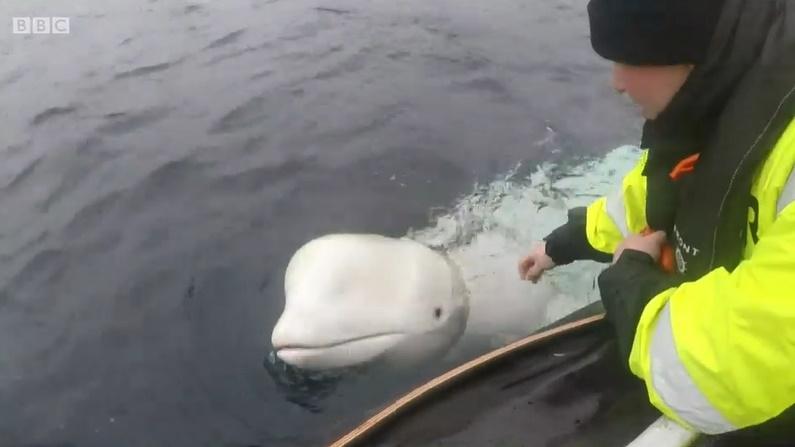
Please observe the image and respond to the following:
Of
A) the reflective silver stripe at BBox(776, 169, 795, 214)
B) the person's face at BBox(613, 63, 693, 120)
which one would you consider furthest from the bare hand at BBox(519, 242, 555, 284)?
the reflective silver stripe at BBox(776, 169, 795, 214)

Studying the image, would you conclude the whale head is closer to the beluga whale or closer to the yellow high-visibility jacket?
the beluga whale

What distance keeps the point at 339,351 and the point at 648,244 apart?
178 centimetres

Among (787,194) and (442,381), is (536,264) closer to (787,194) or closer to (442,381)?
(442,381)

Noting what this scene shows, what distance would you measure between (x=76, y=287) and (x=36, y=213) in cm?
133

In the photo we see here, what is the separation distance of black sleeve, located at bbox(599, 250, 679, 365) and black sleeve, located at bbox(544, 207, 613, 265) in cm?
86

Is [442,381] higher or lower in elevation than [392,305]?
higher

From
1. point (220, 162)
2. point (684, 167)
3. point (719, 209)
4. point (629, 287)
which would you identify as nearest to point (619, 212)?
point (684, 167)

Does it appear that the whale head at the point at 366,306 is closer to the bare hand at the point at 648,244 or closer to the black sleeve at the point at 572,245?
the black sleeve at the point at 572,245

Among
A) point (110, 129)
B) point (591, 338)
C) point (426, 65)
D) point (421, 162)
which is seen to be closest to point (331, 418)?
point (591, 338)

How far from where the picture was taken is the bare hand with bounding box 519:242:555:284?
4.01m

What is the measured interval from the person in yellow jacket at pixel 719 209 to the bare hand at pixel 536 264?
112 centimetres

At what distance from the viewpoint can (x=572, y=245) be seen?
3.90 meters

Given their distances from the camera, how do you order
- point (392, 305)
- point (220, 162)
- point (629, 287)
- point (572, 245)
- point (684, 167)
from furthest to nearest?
point (220, 162) < point (392, 305) < point (572, 245) < point (684, 167) < point (629, 287)

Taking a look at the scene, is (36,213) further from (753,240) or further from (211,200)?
(753,240)
